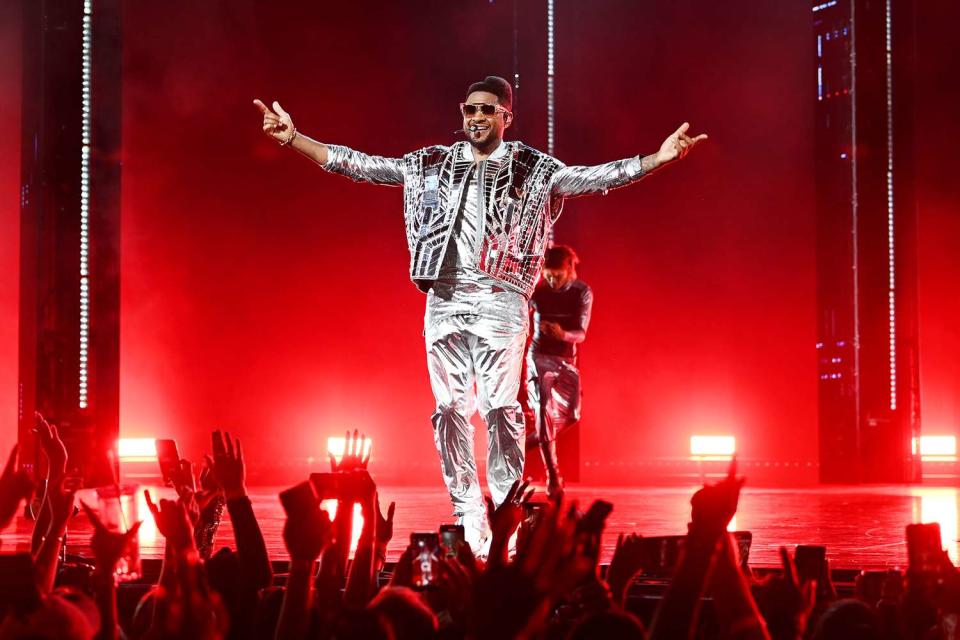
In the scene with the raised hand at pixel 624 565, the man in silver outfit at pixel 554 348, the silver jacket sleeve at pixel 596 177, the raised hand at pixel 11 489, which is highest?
the silver jacket sleeve at pixel 596 177

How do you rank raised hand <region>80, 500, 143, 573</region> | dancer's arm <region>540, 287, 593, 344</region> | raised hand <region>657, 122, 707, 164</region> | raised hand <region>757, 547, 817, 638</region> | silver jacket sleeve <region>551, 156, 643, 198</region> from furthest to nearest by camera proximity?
dancer's arm <region>540, 287, 593, 344</region>
silver jacket sleeve <region>551, 156, 643, 198</region>
raised hand <region>657, 122, 707, 164</region>
raised hand <region>757, 547, 817, 638</region>
raised hand <region>80, 500, 143, 573</region>

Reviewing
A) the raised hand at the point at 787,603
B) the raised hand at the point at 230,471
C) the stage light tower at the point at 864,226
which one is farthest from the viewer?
the stage light tower at the point at 864,226

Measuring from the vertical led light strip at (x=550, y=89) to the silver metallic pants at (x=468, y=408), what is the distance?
518 centimetres

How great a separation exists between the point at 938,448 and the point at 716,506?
8.11 metres

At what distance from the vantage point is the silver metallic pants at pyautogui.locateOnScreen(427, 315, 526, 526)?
4.11 meters

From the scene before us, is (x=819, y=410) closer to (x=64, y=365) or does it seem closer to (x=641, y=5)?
(x=641, y=5)

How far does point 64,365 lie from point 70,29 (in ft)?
8.04

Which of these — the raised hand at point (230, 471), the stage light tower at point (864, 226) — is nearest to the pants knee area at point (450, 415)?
the raised hand at point (230, 471)

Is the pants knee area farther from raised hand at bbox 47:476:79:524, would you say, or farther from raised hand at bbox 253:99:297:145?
raised hand at bbox 47:476:79:524

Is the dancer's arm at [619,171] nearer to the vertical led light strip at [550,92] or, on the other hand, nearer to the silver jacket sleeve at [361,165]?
the silver jacket sleeve at [361,165]

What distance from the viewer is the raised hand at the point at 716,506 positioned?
186 cm

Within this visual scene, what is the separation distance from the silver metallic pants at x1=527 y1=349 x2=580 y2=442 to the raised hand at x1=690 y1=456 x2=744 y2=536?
17.4 ft

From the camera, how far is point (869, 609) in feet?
6.81

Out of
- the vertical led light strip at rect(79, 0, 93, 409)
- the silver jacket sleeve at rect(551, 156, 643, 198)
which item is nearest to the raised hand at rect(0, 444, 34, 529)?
the silver jacket sleeve at rect(551, 156, 643, 198)
